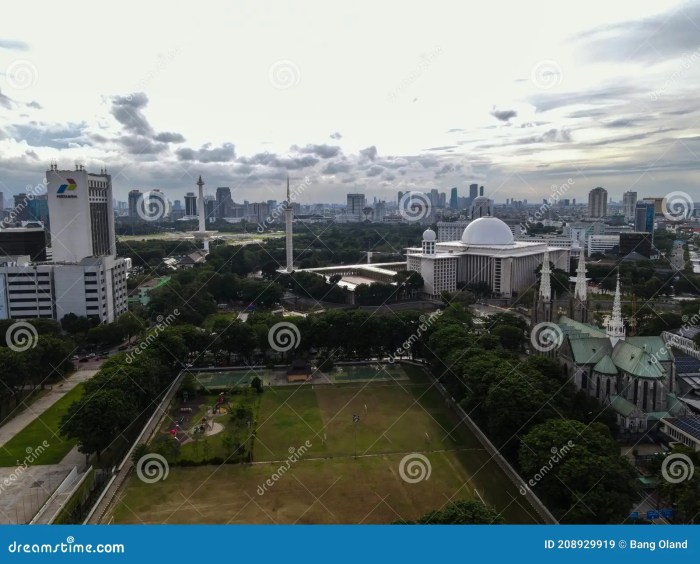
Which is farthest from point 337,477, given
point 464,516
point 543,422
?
point 543,422

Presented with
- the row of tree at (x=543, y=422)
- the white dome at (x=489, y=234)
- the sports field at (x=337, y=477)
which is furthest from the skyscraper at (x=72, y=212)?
the white dome at (x=489, y=234)

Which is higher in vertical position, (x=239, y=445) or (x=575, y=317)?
(x=575, y=317)

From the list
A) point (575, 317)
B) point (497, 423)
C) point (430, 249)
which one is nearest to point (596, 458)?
point (497, 423)

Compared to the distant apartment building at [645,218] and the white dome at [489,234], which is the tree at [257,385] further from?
the distant apartment building at [645,218]

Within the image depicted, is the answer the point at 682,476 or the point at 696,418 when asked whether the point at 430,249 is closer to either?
the point at 696,418

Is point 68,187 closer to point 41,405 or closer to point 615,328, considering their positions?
point 41,405

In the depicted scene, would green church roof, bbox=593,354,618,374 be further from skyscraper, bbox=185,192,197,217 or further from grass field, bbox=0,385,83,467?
skyscraper, bbox=185,192,197,217
